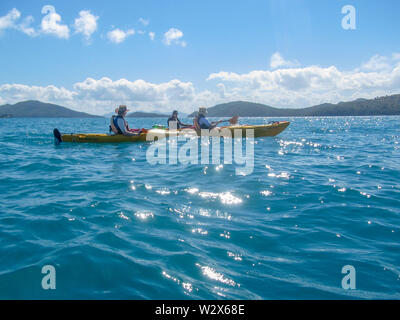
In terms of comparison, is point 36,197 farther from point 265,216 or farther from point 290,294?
point 290,294

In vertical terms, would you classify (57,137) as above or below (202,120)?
below

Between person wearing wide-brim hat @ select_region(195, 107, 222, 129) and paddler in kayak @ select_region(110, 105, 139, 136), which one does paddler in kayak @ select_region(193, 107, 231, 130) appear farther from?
paddler in kayak @ select_region(110, 105, 139, 136)

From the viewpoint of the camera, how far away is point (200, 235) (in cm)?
391

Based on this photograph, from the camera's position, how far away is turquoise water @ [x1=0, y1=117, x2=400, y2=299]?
2.82m

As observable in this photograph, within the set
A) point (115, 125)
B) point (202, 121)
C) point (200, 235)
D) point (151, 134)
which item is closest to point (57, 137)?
point (115, 125)

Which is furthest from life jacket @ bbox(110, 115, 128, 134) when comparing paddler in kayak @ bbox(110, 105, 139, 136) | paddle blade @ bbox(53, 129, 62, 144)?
paddle blade @ bbox(53, 129, 62, 144)

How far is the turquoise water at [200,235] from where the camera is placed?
2.82m

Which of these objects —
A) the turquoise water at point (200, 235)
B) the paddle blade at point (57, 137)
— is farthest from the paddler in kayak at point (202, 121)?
the turquoise water at point (200, 235)

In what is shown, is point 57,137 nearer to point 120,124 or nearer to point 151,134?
point 120,124

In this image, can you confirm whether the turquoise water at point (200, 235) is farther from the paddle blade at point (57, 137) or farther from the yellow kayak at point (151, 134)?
the paddle blade at point (57, 137)

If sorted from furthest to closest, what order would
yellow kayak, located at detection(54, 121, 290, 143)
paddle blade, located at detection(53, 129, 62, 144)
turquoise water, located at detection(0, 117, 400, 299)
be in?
1. yellow kayak, located at detection(54, 121, 290, 143)
2. paddle blade, located at detection(53, 129, 62, 144)
3. turquoise water, located at detection(0, 117, 400, 299)

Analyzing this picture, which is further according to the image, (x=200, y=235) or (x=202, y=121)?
(x=202, y=121)
